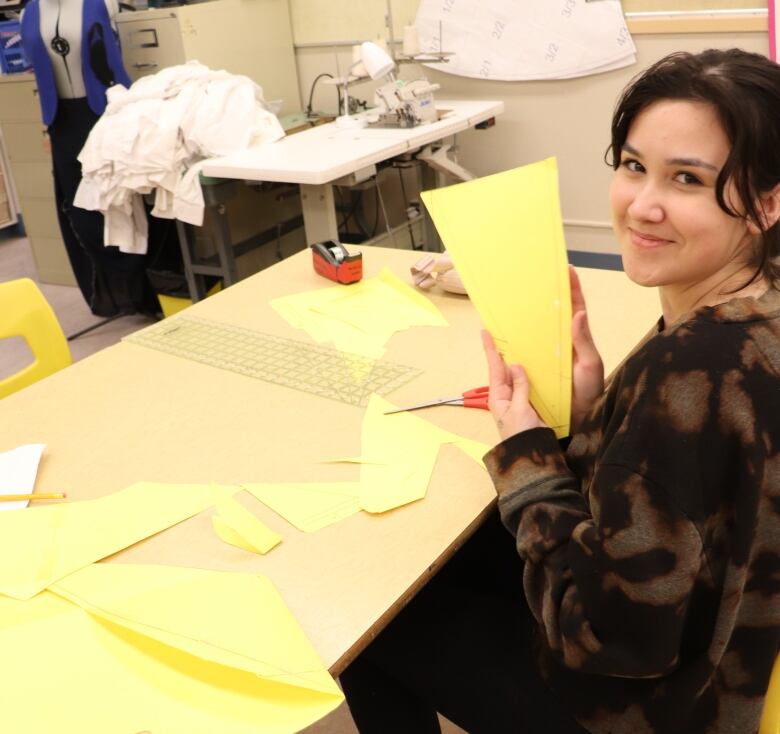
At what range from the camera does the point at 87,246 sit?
11.8ft

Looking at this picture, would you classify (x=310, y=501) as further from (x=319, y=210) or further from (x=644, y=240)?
(x=319, y=210)

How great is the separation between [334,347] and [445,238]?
36cm

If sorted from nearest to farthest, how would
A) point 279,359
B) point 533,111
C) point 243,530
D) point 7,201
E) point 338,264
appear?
point 243,530 → point 279,359 → point 338,264 → point 533,111 → point 7,201

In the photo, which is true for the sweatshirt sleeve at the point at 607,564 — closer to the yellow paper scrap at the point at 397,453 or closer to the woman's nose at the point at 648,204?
the yellow paper scrap at the point at 397,453

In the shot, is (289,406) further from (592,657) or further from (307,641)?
(592,657)

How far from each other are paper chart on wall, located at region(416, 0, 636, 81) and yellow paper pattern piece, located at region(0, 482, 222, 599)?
301 centimetres

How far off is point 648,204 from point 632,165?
65 millimetres

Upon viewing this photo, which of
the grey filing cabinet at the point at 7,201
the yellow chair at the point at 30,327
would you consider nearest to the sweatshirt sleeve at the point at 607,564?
the yellow chair at the point at 30,327

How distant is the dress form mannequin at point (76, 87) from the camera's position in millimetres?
3301

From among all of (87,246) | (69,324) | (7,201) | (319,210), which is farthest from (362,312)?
(7,201)

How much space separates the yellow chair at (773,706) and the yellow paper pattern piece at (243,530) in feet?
1.74

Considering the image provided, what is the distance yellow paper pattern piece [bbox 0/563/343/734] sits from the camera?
2.40ft

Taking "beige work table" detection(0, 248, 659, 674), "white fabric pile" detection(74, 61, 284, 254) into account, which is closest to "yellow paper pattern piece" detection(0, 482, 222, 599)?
"beige work table" detection(0, 248, 659, 674)

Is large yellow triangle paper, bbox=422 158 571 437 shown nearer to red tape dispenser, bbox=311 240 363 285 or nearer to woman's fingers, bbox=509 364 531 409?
woman's fingers, bbox=509 364 531 409
